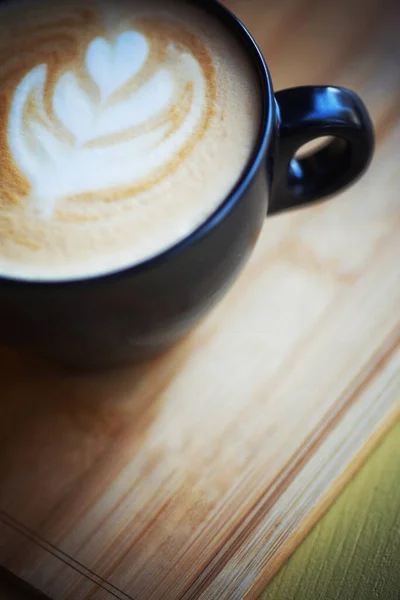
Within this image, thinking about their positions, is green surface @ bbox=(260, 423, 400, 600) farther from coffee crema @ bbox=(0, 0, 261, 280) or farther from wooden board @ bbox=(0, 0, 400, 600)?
coffee crema @ bbox=(0, 0, 261, 280)

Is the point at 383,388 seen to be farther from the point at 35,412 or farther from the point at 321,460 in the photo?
the point at 35,412

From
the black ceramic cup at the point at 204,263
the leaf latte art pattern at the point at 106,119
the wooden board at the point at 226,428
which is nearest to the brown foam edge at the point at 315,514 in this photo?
the wooden board at the point at 226,428

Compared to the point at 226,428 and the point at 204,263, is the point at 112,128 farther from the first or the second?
the point at 226,428

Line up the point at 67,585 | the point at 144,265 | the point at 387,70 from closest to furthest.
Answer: the point at 144,265 → the point at 67,585 → the point at 387,70

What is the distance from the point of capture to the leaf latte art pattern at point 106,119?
23.1 inches

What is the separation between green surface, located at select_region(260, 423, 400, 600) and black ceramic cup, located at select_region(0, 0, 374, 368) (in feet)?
0.83

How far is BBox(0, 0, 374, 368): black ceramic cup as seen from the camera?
0.53 meters

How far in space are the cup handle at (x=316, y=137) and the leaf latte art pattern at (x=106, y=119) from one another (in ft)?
0.25

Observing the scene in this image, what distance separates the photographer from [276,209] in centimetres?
69

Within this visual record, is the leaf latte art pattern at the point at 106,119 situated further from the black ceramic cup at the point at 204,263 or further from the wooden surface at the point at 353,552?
the wooden surface at the point at 353,552

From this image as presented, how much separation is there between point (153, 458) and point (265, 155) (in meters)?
0.32

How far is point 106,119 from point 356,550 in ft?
1.60

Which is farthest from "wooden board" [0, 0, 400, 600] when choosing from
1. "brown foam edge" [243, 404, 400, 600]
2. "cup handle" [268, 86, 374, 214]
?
"cup handle" [268, 86, 374, 214]

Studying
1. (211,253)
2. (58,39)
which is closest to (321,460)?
(211,253)
